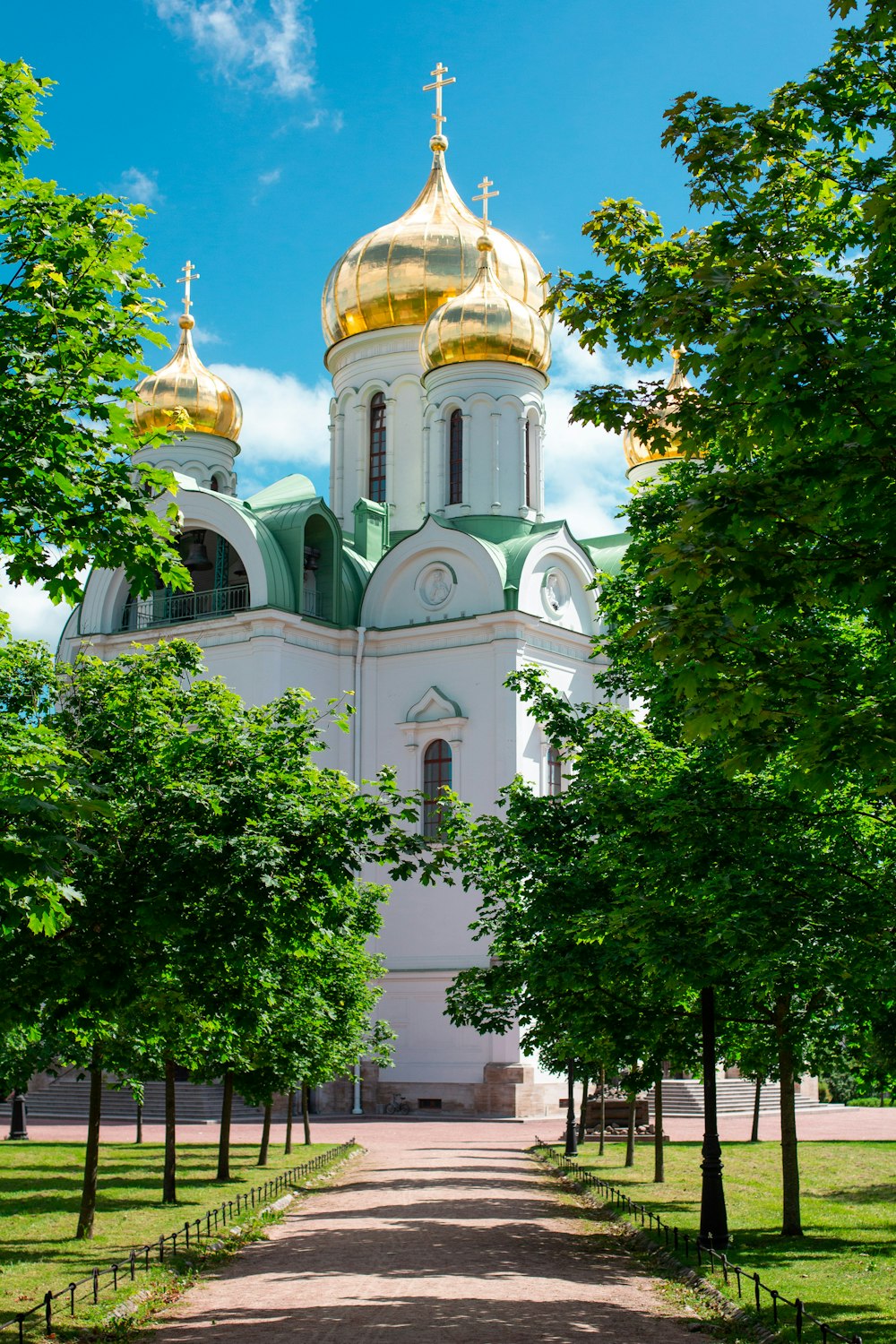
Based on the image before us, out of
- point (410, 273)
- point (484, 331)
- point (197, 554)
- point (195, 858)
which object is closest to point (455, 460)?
point (484, 331)

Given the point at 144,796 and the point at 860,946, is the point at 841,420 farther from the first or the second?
the point at 144,796

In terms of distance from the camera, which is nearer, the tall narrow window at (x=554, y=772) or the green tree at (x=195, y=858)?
the green tree at (x=195, y=858)

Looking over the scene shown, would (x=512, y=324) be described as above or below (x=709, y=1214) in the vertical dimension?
above

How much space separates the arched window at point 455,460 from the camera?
1580 inches

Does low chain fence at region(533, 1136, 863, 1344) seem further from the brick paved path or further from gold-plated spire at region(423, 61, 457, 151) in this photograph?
gold-plated spire at region(423, 61, 457, 151)

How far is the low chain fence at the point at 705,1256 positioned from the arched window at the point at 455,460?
68.8 ft

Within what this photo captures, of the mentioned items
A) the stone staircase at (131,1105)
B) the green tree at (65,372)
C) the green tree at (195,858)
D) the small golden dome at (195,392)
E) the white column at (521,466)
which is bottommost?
the stone staircase at (131,1105)

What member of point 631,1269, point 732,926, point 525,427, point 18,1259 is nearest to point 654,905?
point 732,926

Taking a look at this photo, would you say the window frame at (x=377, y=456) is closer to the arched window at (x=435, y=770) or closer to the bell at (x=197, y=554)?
the bell at (x=197, y=554)

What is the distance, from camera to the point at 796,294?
775 centimetres

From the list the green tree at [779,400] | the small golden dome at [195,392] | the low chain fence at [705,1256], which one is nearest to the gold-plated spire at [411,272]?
the small golden dome at [195,392]

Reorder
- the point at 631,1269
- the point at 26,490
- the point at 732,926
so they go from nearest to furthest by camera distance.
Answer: the point at 26,490
the point at 732,926
the point at 631,1269

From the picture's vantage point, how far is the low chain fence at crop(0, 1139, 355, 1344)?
10.2 meters

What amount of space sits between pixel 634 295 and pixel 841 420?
275cm
